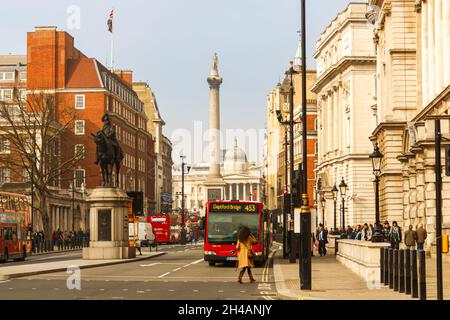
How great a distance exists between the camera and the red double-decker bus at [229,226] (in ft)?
150

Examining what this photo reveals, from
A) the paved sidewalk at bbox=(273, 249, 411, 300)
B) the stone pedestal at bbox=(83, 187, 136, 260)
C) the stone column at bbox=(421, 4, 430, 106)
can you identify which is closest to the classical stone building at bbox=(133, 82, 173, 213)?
the stone column at bbox=(421, 4, 430, 106)

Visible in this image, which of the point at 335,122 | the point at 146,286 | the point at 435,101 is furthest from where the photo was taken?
the point at 335,122

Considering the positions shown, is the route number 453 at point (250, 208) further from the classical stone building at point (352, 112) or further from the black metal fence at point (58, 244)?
the classical stone building at point (352, 112)

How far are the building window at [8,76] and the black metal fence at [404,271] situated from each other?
118097 millimetres

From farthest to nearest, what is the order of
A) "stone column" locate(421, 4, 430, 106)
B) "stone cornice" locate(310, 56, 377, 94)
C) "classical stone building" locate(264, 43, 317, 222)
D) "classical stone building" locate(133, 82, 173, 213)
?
1. "classical stone building" locate(133, 82, 173, 213)
2. "classical stone building" locate(264, 43, 317, 222)
3. "stone cornice" locate(310, 56, 377, 94)
4. "stone column" locate(421, 4, 430, 106)

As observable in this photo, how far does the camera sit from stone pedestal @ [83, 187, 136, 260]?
51.8 meters

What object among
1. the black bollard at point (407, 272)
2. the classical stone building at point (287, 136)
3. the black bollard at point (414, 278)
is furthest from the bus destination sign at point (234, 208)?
the classical stone building at point (287, 136)

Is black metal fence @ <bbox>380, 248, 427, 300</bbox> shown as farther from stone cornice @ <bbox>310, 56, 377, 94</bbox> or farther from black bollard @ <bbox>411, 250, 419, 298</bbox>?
stone cornice @ <bbox>310, 56, 377, 94</bbox>

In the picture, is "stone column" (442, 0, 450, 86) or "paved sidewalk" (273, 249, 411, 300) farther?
"stone column" (442, 0, 450, 86)

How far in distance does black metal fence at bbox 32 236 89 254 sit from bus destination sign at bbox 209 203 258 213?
2971 centimetres

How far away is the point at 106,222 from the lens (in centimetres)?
5197

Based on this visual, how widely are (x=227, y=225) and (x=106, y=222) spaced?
8092 millimetres

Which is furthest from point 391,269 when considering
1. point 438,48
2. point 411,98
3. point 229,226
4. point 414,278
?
point 411,98

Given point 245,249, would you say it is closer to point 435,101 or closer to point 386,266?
point 386,266
